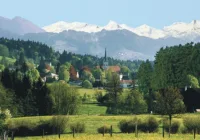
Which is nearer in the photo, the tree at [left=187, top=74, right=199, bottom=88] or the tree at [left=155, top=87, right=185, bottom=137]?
the tree at [left=155, top=87, right=185, bottom=137]

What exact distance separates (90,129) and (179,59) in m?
70.0

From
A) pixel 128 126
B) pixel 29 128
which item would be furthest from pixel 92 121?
pixel 128 126

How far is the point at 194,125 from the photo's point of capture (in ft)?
Result: 229

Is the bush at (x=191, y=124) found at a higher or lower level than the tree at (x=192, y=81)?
lower

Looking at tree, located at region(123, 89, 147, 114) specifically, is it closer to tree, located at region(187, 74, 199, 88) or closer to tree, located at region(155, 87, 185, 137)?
tree, located at region(187, 74, 199, 88)

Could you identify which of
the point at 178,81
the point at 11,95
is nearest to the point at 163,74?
the point at 178,81

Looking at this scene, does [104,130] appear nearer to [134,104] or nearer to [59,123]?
[59,123]

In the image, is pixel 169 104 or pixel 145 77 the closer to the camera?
pixel 169 104

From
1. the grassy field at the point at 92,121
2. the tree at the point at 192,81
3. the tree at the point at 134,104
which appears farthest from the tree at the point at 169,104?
the tree at the point at 192,81

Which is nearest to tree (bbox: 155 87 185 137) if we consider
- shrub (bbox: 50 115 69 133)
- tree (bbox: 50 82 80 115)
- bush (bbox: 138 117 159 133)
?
bush (bbox: 138 117 159 133)

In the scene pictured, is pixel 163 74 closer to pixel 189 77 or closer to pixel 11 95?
pixel 189 77

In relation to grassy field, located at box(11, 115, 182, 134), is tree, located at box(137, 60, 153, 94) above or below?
above

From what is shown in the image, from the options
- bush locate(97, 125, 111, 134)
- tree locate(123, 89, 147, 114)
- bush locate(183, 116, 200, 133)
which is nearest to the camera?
bush locate(183, 116, 200, 133)

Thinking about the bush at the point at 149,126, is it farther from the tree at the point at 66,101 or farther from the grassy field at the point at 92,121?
the tree at the point at 66,101
